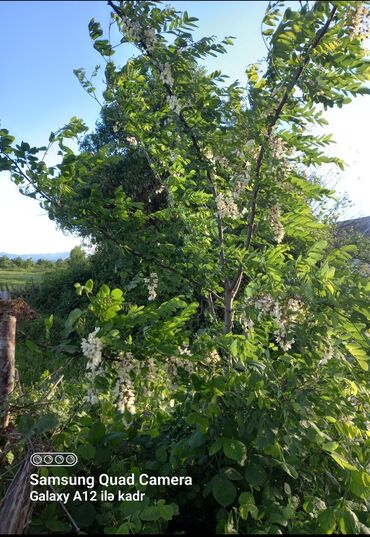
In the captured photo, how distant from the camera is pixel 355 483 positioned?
1.92 m

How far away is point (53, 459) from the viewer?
2150 millimetres

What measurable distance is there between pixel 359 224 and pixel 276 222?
1225 centimetres

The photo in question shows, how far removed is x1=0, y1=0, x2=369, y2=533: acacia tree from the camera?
6.34 feet

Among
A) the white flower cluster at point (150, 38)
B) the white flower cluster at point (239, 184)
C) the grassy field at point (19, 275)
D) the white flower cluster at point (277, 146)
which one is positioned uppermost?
the white flower cluster at point (150, 38)

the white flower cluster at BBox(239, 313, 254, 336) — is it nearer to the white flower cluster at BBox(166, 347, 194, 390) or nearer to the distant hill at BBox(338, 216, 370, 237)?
the white flower cluster at BBox(166, 347, 194, 390)

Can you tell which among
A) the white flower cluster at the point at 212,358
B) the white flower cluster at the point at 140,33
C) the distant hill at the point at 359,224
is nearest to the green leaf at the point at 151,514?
the white flower cluster at the point at 212,358

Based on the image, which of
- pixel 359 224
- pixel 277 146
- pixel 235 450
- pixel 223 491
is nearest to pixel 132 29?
pixel 277 146

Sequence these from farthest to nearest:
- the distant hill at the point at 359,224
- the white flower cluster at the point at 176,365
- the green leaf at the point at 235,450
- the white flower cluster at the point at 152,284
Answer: the distant hill at the point at 359,224
the white flower cluster at the point at 152,284
the white flower cluster at the point at 176,365
the green leaf at the point at 235,450

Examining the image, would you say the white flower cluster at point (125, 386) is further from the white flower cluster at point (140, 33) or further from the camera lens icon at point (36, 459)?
the white flower cluster at point (140, 33)

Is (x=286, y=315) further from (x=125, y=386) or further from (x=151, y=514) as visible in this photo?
(x=151, y=514)

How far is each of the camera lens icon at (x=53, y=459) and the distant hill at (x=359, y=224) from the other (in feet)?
37.2

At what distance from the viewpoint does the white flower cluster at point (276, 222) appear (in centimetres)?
249

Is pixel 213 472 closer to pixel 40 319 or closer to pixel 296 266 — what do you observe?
pixel 296 266

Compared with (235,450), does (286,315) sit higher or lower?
higher
